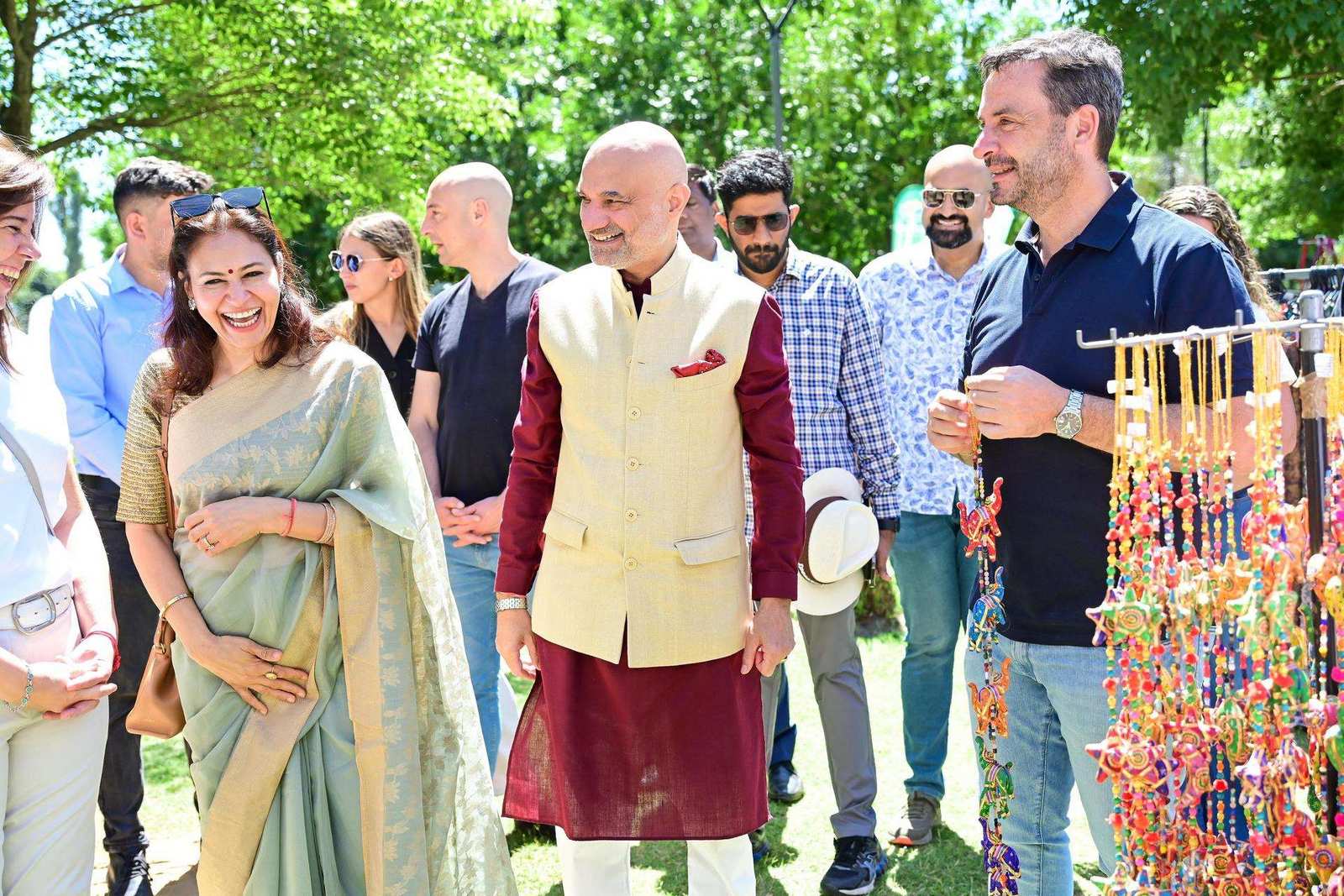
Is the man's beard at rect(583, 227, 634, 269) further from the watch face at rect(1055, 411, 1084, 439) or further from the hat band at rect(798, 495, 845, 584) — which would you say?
the hat band at rect(798, 495, 845, 584)

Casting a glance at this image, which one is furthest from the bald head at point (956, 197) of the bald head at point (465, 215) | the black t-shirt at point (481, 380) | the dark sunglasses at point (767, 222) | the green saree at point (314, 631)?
the green saree at point (314, 631)

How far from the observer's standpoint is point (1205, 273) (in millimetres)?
2697

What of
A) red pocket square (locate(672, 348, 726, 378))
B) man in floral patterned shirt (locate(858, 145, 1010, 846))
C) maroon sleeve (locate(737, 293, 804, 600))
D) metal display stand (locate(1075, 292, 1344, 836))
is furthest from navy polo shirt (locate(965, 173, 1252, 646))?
man in floral patterned shirt (locate(858, 145, 1010, 846))

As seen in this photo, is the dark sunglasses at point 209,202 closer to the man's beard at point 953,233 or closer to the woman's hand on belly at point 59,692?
the woman's hand on belly at point 59,692

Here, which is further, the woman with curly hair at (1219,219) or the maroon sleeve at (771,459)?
the woman with curly hair at (1219,219)

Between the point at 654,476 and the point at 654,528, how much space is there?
13 centimetres

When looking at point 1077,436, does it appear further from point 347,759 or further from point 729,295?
point 347,759

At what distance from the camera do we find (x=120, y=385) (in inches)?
A: 182

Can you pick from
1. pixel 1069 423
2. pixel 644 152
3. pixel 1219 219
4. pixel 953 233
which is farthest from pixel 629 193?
pixel 1219 219

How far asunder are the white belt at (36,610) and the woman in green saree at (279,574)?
0.35m

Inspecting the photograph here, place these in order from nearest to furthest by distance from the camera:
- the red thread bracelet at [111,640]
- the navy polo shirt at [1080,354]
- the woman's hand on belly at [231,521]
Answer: the navy polo shirt at [1080,354] < the red thread bracelet at [111,640] < the woman's hand on belly at [231,521]

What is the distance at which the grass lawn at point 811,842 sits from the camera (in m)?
4.48

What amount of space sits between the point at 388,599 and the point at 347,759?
416 millimetres

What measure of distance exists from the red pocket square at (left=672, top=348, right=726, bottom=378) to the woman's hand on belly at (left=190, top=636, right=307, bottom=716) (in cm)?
122
